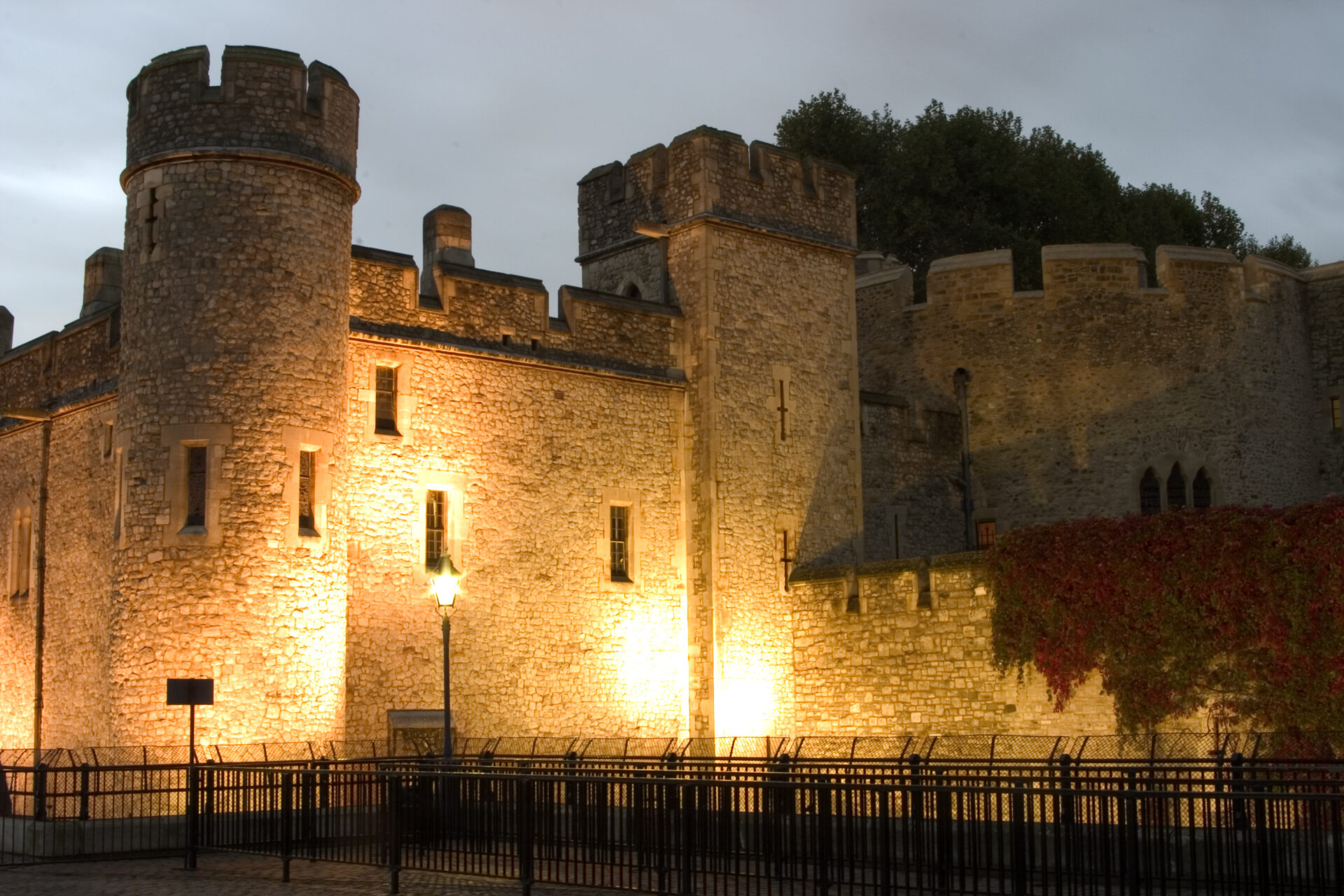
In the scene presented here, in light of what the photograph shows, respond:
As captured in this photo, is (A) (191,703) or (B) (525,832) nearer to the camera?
(B) (525,832)

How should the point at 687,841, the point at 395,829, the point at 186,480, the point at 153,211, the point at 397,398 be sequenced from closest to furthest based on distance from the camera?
the point at 687,841 → the point at 395,829 → the point at 186,480 → the point at 153,211 → the point at 397,398

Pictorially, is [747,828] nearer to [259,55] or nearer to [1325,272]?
[259,55]

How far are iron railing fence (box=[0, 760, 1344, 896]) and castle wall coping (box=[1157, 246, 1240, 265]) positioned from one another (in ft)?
47.6

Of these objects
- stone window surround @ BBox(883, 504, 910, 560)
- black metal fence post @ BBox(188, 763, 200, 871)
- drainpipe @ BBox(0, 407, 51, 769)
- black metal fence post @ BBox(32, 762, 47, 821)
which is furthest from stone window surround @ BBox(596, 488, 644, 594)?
black metal fence post @ BBox(32, 762, 47, 821)

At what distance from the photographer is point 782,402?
2469cm

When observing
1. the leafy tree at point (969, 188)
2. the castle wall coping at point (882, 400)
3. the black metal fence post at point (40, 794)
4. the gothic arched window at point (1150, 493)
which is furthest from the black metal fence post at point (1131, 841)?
the leafy tree at point (969, 188)

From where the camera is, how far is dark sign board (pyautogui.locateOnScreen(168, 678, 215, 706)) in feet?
51.5

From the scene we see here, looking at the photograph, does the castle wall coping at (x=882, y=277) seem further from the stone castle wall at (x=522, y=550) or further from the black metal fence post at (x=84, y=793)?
the black metal fence post at (x=84, y=793)

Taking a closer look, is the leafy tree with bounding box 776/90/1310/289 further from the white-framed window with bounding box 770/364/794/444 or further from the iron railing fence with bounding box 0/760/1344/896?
the iron railing fence with bounding box 0/760/1344/896

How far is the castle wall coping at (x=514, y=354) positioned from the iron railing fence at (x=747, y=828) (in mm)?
6586

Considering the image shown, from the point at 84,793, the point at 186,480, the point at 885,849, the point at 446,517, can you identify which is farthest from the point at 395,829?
the point at 446,517

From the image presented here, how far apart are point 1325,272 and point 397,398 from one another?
1898 centimetres

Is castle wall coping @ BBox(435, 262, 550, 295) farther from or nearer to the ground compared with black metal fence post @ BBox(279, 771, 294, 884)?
farther from the ground

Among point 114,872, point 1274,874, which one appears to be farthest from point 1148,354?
point 114,872
